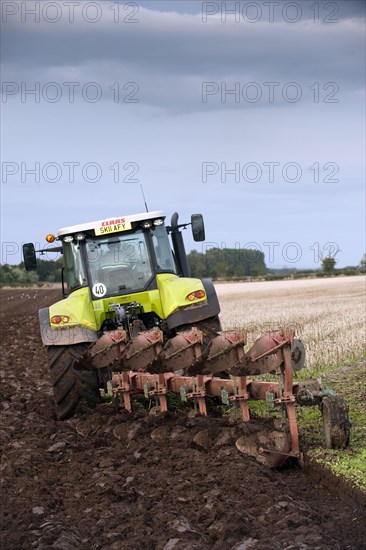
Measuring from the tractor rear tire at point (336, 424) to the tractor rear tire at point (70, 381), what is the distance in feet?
9.99

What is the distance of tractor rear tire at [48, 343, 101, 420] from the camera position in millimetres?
9438

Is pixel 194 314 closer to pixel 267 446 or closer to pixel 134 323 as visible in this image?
pixel 134 323

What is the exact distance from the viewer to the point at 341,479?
643 cm

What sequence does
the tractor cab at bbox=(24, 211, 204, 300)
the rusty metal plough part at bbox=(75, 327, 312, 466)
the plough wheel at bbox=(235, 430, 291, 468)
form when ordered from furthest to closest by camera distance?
the tractor cab at bbox=(24, 211, 204, 300), the rusty metal plough part at bbox=(75, 327, 312, 466), the plough wheel at bbox=(235, 430, 291, 468)

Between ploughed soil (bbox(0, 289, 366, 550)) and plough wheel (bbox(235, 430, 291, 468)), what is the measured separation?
9cm

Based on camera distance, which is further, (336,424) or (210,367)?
(210,367)

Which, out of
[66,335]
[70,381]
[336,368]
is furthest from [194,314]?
[336,368]

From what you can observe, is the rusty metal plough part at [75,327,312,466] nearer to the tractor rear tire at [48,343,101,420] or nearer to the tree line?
the tractor rear tire at [48,343,101,420]

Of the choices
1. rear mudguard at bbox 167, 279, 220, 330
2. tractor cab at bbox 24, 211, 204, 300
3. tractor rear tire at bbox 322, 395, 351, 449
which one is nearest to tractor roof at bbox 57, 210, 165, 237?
tractor cab at bbox 24, 211, 204, 300

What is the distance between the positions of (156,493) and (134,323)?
3495 millimetres

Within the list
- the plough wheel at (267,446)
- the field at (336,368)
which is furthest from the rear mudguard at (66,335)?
the plough wheel at (267,446)

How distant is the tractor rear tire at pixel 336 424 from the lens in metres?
7.28

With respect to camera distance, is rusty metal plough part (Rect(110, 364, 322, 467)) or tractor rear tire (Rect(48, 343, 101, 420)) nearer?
rusty metal plough part (Rect(110, 364, 322, 467))

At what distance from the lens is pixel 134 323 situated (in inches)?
376
